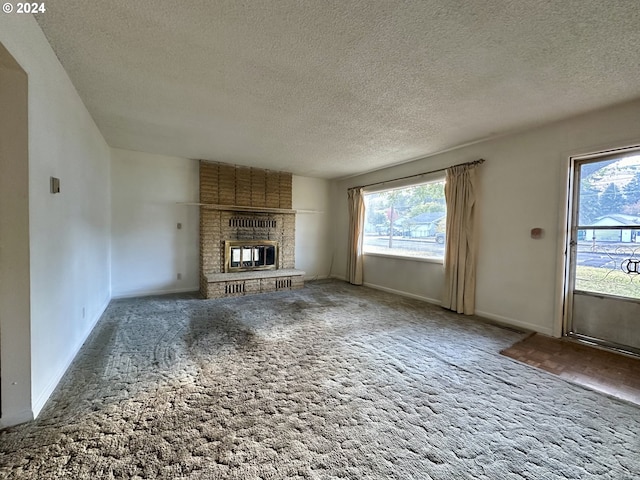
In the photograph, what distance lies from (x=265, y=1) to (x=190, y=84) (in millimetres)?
→ 1263

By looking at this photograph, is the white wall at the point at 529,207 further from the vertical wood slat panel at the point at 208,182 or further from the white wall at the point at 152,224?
the white wall at the point at 152,224

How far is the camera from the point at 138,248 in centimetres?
470

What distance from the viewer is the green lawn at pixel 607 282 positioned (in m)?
2.75

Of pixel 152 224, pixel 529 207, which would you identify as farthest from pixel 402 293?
pixel 152 224

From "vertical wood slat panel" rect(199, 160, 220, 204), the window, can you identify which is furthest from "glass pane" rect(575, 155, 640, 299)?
"vertical wood slat panel" rect(199, 160, 220, 204)

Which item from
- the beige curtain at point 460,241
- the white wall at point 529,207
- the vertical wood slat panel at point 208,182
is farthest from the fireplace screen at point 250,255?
the white wall at point 529,207

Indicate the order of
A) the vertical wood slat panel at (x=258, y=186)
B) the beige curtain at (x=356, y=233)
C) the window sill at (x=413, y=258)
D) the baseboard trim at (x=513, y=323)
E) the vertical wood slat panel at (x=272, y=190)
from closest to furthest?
the baseboard trim at (x=513, y=323) → the window sill at (x=413, y=258) → the vertical wood slat panel at (x=258, y=186) → the vertical wood slat panel at (x=272, y=190) → the beige curtain at (x=356, y=233)

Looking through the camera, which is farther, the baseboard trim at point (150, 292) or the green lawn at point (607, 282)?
the baseboard trim at point (150, 292)

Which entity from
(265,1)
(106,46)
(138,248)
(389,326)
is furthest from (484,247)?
(138,248)

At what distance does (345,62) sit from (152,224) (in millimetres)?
4420

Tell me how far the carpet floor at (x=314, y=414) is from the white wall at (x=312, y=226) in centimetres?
354

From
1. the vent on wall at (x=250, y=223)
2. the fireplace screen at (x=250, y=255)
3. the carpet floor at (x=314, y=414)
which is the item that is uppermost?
the vent on wall at (x=250, y=223)

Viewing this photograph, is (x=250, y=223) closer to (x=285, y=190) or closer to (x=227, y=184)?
(x=227, y=184)

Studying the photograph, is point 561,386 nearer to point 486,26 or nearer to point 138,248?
point 486,26
